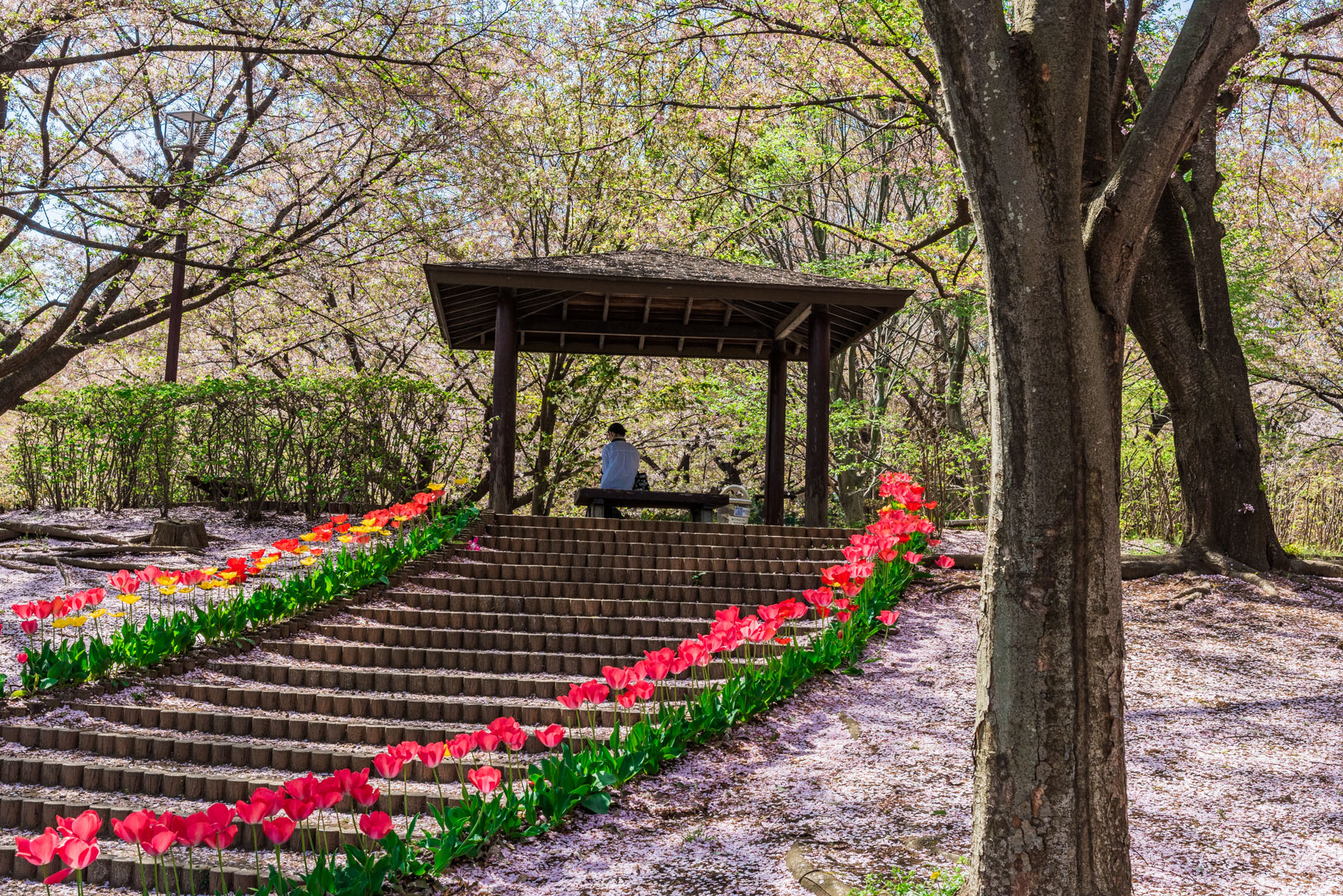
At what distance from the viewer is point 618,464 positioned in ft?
37.4

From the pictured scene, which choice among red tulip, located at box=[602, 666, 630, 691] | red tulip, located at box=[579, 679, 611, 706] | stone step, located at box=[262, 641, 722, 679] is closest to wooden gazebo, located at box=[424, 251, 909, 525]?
stone step, located at box=[262, 641, 722, 679]

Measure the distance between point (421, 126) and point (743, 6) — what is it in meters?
4.91

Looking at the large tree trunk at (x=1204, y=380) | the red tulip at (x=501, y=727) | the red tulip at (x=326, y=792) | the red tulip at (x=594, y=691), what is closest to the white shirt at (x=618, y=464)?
the large tree trunk at (x=1204, y=380)

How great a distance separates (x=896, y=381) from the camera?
19.1m

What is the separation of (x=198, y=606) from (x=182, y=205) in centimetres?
686

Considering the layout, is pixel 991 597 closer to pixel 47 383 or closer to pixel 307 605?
pixel 307 605

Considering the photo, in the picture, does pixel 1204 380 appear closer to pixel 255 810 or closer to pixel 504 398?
pixel 504 398

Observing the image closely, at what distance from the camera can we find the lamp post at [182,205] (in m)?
11.1

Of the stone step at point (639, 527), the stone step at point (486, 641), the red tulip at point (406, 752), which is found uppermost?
the stone step at point (639, 527)

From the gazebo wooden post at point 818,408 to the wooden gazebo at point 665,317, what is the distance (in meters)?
0.01

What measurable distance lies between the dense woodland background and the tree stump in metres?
1.58

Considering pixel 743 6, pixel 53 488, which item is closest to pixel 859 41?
pixel 743 6

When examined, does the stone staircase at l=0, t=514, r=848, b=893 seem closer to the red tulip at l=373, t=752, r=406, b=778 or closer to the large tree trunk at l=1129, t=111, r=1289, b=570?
the red tulip at l=373, t=752, r=406, b=778

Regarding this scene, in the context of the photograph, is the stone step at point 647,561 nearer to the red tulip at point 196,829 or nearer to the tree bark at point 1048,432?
the tree bark at point 1048,432
